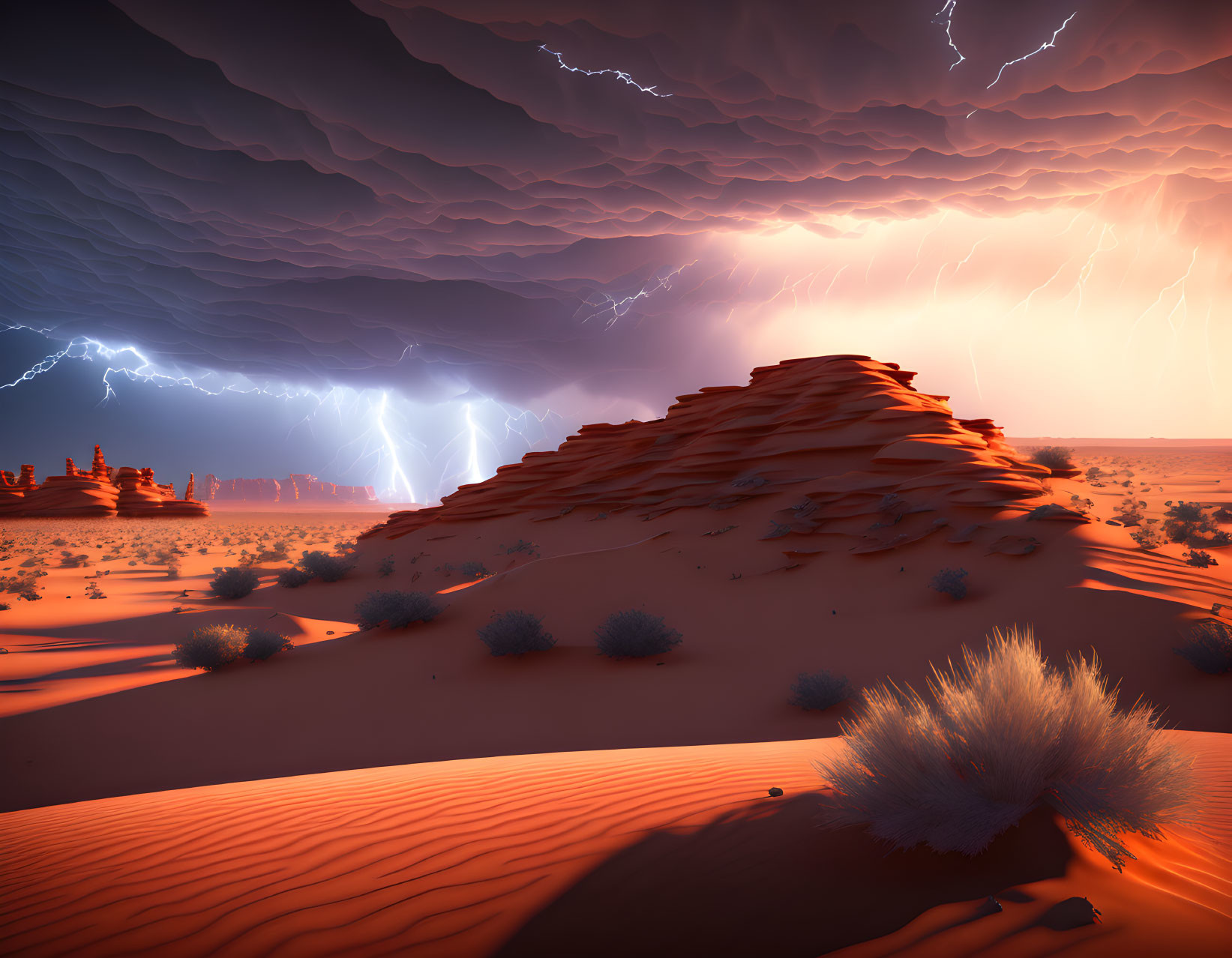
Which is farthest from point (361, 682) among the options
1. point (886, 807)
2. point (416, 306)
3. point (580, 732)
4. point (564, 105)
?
point (416, 306)

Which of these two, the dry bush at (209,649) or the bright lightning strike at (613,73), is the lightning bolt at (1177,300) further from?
the dry bush at (209,649)

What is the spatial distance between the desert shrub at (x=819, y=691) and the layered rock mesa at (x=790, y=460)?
18.4ft

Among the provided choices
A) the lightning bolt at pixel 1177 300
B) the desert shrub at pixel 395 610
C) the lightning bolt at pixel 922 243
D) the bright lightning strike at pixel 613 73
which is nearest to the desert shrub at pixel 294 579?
the desert shrub at pixel 395 610

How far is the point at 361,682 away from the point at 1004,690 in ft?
26.6

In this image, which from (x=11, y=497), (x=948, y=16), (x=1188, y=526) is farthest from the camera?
(x=11, y=497)

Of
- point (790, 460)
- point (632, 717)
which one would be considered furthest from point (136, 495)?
point (632, 717)

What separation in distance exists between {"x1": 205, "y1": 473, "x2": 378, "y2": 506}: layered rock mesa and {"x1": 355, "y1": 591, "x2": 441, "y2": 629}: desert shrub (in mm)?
95826

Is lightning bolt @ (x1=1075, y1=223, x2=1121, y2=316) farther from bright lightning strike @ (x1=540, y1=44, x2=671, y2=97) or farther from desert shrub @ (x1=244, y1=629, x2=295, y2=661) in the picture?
desert shrub @ (x1=244, y1=629, x2=295, y2=661)

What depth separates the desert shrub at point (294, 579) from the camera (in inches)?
667

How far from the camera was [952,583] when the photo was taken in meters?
9.17

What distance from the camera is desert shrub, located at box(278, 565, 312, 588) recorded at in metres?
16.9

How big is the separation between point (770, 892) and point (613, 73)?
21339mm

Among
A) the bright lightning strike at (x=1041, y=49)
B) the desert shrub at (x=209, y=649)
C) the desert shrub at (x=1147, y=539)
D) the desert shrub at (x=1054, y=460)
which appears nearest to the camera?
the desert shrub at (x=209, y=649)

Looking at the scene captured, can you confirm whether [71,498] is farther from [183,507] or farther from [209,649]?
[209,649]
